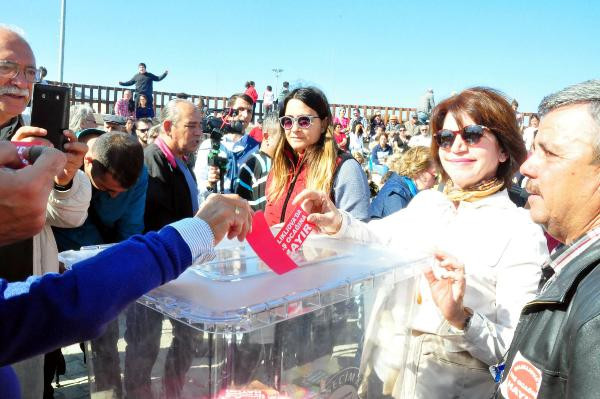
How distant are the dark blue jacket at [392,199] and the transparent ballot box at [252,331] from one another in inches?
89.4

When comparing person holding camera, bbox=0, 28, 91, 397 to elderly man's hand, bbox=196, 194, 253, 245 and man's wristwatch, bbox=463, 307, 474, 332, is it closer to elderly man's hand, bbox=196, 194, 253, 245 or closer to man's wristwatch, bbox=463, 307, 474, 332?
elderly man's hand, bbox=196, 194, 253, 245

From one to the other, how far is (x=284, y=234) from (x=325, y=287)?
0.77 ft

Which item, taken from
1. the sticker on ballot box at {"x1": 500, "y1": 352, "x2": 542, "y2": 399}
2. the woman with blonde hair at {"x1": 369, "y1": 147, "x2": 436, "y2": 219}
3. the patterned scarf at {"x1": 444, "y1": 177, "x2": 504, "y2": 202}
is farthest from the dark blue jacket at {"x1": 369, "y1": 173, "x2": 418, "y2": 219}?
the sticker on ballot box at {"x1": 500, "y1": 352, "x2": 542, "y2": 399}

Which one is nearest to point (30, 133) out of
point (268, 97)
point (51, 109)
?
point (51, 109)

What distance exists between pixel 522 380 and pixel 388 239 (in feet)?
2.85

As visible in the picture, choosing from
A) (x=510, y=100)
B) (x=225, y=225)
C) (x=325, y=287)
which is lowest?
(x=325, y=287)

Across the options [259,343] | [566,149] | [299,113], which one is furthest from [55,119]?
[566,149]

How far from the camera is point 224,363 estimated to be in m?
0.90

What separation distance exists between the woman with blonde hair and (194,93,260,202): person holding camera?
108 centimetres

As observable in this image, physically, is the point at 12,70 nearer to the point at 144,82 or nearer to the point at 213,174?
the point at 213,174

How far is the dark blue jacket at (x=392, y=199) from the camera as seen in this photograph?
358 cm

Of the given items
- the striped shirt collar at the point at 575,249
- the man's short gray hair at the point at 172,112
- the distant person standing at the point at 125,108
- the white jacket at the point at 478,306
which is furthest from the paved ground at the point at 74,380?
the distant person standing at the point at 125,108

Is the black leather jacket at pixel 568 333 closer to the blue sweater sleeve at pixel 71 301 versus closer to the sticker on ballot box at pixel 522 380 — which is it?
the sticker on ballot box at pixel 522 380

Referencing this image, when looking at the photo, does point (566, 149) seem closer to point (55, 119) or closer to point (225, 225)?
point (225, 225)
